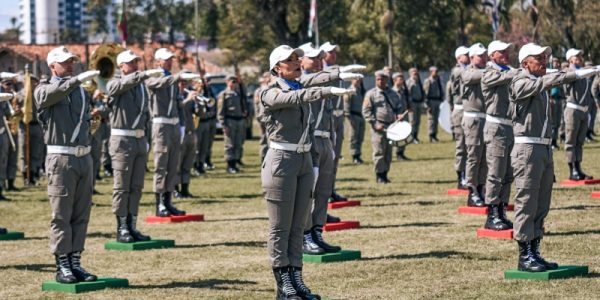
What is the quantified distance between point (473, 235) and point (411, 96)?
19.1 metres

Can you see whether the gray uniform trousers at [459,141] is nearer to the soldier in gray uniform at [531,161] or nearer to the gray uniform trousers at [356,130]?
the soldier in gray uniform at [531,161]

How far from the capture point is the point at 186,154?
72.7ft

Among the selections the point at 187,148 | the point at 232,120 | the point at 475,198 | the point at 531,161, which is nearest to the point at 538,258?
the point at 531,161

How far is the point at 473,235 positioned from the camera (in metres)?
15.9

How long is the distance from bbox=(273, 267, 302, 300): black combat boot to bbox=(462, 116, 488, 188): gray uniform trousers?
6.60m

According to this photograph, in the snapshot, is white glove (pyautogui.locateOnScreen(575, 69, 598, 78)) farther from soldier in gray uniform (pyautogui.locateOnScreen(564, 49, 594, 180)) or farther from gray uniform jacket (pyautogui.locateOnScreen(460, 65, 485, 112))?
soldier in gray uniform (pyautogui.locateOnScreen(564, 49, 594, 180))

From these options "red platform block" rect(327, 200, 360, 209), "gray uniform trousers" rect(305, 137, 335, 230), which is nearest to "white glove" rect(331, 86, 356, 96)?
"gray uniform trousers" rect(305, 137, 335, 230)

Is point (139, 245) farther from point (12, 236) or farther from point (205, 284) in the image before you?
point (205, 284)

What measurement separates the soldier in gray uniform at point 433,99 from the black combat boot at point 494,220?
65.9ft

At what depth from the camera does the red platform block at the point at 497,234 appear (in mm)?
15459

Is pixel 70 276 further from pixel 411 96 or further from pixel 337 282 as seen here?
pixel 411 96

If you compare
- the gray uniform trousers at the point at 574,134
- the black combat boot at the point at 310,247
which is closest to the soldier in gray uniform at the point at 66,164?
the black combat boot at the point at 310,247

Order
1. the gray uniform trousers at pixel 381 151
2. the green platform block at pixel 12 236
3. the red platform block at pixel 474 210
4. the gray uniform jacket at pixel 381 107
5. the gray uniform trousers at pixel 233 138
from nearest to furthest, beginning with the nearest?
the green platform block at pixel 12 236, the red platform block at pixel 474 210, the gray uniform trousers at pixel 381 151, the gray uniform jacket at pixel 381 107, the gray uniform trousers at pixel 233 138

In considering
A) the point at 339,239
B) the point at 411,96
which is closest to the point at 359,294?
the point at 339,239
